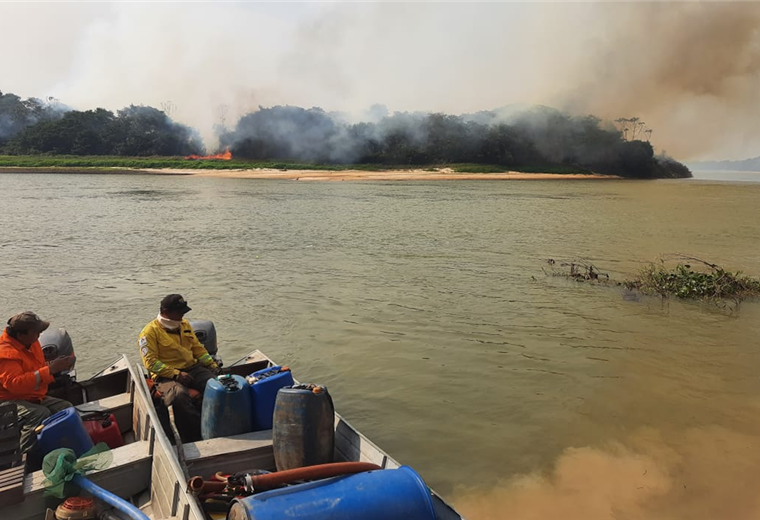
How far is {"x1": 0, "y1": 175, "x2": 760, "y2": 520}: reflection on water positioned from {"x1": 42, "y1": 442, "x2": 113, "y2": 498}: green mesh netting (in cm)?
357

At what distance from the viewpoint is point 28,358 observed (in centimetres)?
577

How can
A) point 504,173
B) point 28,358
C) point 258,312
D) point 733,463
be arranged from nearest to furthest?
point 28,358, point 733,463, point 258,312, point 504,173

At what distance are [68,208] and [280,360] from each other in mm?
27321

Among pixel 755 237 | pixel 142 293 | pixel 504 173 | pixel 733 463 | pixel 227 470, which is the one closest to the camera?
pixel 227 470

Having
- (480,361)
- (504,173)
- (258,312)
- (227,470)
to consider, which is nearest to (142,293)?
(258,312)

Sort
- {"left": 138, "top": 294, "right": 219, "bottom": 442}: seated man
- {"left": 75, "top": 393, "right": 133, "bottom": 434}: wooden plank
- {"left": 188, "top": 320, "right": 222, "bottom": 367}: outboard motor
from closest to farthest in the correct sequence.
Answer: {"left": 138, "top": 294, "right": 219, "bottom": 442}: seated man → {"left": 75, "top": 393, "right": 133, "bottom": 434}: wooden plank → {"left": 188, "top": 320, "right": 222, "bottom": 367}: outboard motor

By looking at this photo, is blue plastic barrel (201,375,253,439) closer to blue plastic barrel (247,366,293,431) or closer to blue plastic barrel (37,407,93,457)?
blue plastic barrel (247,366,293,431)

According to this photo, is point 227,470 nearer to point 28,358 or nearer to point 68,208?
point 28,358

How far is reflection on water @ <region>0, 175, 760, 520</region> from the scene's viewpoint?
7.13 m

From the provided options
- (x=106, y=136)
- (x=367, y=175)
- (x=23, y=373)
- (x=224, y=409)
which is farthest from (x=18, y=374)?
(x=106, y=136)

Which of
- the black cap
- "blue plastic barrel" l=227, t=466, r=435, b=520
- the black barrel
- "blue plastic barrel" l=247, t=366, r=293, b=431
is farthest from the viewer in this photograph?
the black cap

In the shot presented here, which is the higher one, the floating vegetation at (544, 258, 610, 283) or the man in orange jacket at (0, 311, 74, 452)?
the man in orange jacket at (0, 311, 74, 452)

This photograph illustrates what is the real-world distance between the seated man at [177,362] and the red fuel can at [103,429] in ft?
1.81

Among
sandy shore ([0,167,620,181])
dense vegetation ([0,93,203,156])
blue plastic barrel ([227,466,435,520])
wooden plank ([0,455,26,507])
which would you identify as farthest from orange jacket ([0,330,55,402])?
dense vegetation ([0,93,203,156])
